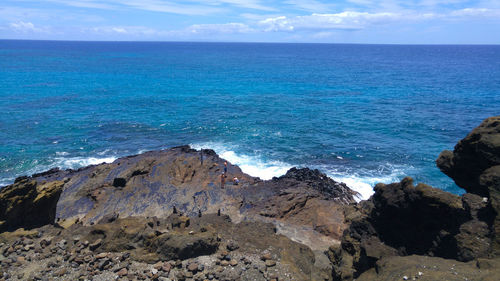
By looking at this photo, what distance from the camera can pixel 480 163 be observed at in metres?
18.2

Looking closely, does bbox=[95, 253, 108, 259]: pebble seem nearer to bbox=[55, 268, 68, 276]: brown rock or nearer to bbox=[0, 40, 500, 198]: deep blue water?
bbox=[55, 268, 68, 276]: brown rock

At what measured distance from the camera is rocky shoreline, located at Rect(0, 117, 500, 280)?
1541cm

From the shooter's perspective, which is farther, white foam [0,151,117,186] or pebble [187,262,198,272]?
white foam [0,151,117,186]

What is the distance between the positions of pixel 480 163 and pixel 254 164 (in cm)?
2759

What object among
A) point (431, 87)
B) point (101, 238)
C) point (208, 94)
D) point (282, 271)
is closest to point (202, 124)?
point (208, 94)

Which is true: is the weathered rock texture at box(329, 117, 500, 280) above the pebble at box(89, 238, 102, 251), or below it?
above

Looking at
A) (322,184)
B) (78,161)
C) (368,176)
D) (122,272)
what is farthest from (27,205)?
(368,176)

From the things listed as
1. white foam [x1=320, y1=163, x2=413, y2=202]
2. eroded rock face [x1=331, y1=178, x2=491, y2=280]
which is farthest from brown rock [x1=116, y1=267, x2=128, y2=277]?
white foam [x1=320, y1=163, x2=413, y2=202]

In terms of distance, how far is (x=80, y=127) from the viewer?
181ft

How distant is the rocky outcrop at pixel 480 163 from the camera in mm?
16234

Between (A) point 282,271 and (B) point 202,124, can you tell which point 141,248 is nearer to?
(A) point 282,271

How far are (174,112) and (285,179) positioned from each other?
128 feet

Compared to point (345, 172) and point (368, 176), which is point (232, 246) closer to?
point (345, 172)

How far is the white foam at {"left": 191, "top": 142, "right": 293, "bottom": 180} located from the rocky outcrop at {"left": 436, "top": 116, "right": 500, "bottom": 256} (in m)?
22.0
